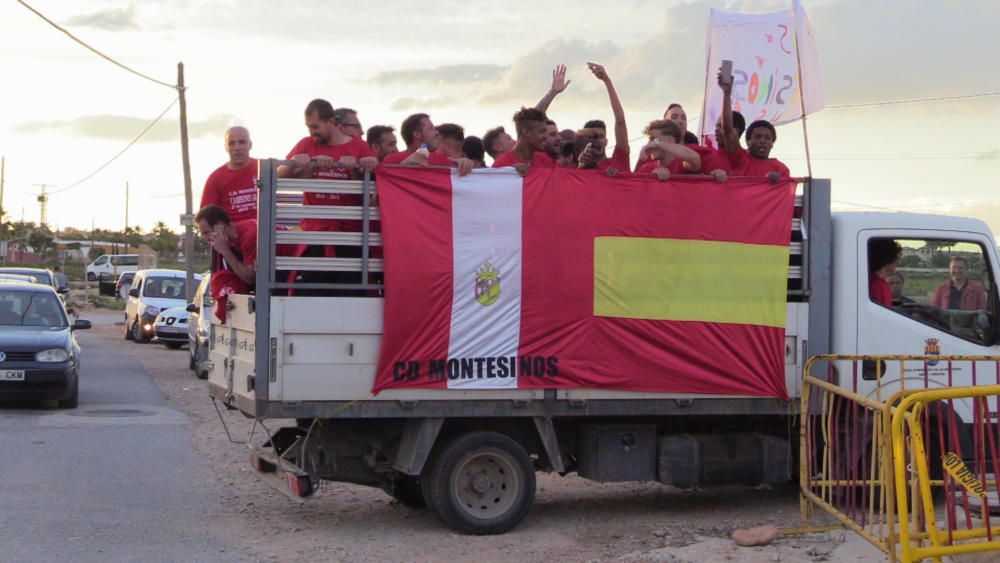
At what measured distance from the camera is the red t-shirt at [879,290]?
8834 mm

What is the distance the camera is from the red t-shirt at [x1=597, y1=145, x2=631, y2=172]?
29.6 ft

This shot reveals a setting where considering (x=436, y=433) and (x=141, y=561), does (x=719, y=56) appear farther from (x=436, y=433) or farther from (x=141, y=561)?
(x=141, y=561)

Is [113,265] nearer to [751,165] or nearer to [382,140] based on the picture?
[382,140]

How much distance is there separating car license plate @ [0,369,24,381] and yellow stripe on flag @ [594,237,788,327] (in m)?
9.31

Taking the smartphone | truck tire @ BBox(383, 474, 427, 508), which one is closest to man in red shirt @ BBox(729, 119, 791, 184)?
the smartphone

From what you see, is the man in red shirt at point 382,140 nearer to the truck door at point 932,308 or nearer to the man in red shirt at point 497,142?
the man in red shirt at point 497,142

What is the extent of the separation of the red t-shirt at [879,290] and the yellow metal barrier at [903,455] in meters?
0.46

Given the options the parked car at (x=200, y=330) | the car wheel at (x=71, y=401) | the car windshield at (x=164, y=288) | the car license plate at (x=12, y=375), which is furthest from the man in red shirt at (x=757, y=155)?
the car windshield at (x=164, y=288)

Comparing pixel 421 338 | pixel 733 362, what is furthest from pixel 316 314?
pixel 733 362

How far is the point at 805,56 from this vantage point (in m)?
10.1

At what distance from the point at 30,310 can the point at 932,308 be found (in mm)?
12045

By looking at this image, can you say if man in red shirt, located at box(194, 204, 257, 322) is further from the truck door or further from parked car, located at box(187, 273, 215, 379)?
parked car, located at box(187, 273, 215, 379)

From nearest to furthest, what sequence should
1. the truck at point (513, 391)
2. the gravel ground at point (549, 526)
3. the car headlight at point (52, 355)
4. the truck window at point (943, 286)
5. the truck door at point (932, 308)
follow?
the gravel ground at point (549, 526) < the truck at point (513, 391) < the truck door at point (932, 308) < the truck window at point (943, 286) < the car headlight at point (52, 355)

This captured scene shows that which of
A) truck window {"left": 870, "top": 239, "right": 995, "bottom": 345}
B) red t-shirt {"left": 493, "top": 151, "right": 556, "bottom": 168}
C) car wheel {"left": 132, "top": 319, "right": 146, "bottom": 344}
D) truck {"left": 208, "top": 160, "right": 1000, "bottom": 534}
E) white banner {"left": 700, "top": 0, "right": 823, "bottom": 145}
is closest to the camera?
truck {"left": 208, "top": 160, "right": 1000, "bottom": 534}
